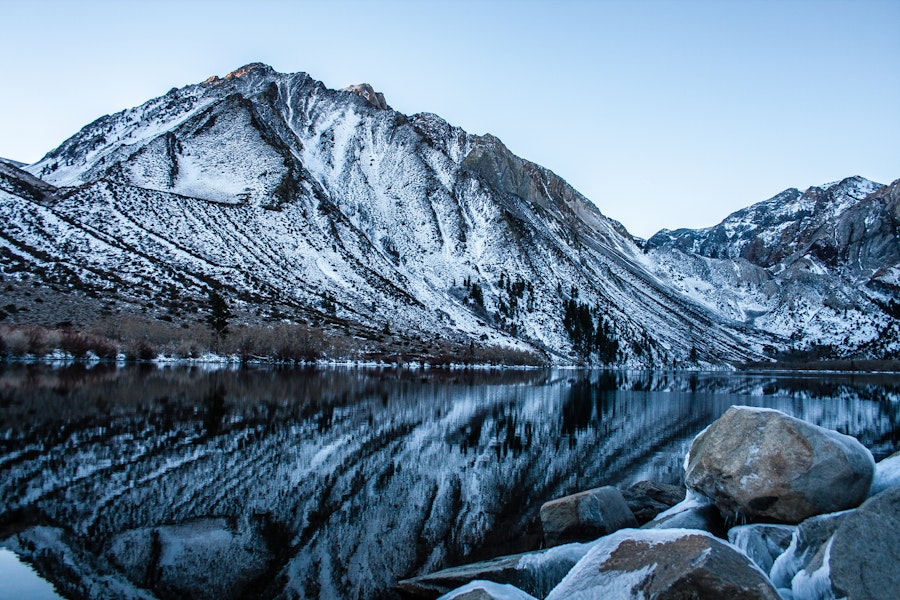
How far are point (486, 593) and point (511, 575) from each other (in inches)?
99.9

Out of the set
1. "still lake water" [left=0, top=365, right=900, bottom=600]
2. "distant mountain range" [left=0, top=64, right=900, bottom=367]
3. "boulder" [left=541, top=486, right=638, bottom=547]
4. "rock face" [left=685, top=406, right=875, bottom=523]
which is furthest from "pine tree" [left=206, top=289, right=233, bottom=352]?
"rock face" [left=685, top=406, right=875, bottom=523]

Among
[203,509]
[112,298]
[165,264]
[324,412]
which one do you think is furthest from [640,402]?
[165,264]

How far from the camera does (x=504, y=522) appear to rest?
48.4 ft

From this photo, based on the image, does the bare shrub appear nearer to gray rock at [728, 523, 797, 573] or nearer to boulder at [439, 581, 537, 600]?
boulder at [439, 581, 537, 600]

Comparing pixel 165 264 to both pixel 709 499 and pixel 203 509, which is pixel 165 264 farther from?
pixel 709 499

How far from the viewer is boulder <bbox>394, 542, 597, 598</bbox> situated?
32.5 feet

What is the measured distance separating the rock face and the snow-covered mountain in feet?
242

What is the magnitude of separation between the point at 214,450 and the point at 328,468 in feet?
14.6

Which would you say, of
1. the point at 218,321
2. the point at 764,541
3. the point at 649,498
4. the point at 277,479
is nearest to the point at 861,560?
the point at 764,541

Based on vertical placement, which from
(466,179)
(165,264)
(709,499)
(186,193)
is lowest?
(709,499)

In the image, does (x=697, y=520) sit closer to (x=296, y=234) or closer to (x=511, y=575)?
(x=511, y=575)

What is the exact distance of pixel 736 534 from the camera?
11758mm

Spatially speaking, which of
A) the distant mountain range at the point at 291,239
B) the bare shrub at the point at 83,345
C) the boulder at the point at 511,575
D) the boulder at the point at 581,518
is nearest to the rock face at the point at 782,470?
the boulder at the point at 581,518

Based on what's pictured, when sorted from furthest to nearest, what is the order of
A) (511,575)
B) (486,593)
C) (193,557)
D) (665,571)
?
1. (193,557)
2. (511,575)
3. (486,593)
4. (665,571)
